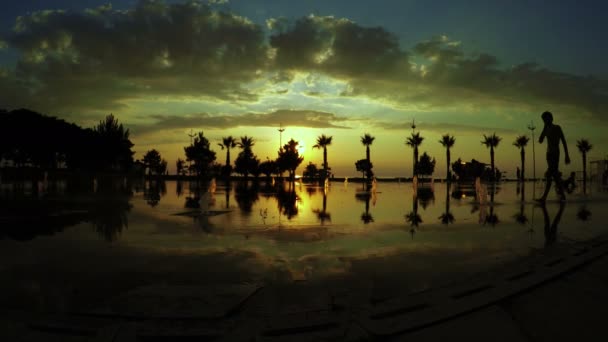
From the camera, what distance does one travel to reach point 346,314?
3129 millimetres

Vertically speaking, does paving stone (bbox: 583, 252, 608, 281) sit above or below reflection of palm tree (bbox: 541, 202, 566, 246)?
above

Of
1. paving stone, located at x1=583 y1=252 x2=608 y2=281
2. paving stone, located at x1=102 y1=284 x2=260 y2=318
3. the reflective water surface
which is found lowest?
the reflective water surface

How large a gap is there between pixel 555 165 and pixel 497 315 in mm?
12189

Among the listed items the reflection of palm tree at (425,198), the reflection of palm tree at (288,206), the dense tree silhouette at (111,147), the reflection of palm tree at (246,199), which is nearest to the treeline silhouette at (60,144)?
the dense tree silhouette at (111,147)

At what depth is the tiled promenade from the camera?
2.72 m

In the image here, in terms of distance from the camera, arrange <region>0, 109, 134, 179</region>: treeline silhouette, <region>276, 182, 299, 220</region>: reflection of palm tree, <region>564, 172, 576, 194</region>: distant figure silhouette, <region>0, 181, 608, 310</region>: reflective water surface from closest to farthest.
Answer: <region>0, 181, 608, 310</region>: reflective water surface
<region>276, 182, 299, 220</region>: reflection of palm tree
<region>564, 172, 576, 194</region>: distant figure silhouette
<region>0, 109, 134, 179</region>: treeline silhouette

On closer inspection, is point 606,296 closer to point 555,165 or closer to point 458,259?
point 458,259

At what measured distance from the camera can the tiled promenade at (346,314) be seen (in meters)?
2.72

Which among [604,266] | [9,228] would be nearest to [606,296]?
[604,266]

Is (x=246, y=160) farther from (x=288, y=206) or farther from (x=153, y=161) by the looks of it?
(x=288, y=206)

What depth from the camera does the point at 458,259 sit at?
17.4 ft

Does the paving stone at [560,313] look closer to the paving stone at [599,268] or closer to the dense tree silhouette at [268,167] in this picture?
the paving stone at [599,268]

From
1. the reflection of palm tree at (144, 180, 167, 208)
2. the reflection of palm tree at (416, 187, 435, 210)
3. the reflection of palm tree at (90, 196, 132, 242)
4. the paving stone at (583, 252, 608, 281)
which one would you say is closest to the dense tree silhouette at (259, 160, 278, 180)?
the reflection of palm tree at (144, 180, 167, 208)

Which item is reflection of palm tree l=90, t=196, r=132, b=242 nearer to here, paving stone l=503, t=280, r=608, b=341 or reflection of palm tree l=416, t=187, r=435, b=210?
paving stone l=503, t=280, r=608, b=341
